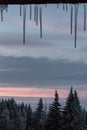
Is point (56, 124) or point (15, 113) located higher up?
point (56, 124)

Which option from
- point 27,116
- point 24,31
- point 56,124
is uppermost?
point 24,31

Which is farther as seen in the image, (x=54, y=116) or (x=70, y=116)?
(x=54, y=116)

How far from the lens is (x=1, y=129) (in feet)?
408

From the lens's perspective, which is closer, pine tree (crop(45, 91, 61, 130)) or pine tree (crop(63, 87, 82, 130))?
pine tree (crop(63, 87, 82, 130))

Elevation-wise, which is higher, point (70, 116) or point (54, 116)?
point (70, 116)

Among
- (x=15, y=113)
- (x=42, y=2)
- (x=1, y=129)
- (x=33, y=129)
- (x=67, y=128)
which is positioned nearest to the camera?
(x=42, y=2)

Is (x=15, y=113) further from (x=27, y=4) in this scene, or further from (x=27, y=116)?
(x=27, y=4)

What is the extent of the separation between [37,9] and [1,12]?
0.60 m

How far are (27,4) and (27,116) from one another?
13584 cm

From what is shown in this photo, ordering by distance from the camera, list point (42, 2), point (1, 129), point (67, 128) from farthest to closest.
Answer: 1. point (1, 129)
2. point (67, 128)
3. point (42, 2)

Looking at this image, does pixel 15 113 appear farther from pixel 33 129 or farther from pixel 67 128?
pixel 67 128

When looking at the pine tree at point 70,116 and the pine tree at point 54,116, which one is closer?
the pine tree at point 70,116

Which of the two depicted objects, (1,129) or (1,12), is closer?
(1,12)

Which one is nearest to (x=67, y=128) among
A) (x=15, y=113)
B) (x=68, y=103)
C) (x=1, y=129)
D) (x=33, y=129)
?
(x=68, y=103)
